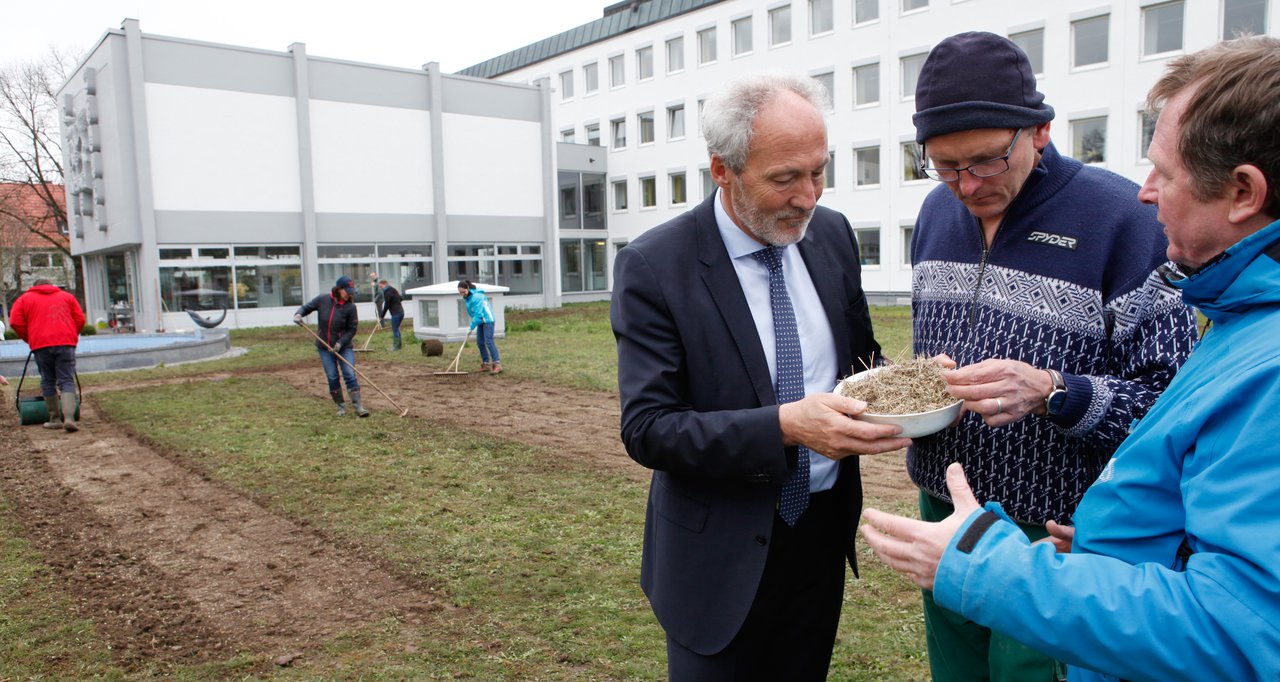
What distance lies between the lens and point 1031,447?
6.47 ft

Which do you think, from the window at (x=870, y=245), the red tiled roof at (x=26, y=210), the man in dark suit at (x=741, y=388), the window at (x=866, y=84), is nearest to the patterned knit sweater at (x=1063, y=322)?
the man in dark suit at (x=741, y=388)

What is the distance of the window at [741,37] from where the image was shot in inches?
1288

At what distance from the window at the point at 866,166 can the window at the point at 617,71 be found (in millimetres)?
13028

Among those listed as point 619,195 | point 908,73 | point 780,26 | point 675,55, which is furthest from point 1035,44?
point 619,195

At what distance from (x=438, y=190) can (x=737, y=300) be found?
2832 centimetres

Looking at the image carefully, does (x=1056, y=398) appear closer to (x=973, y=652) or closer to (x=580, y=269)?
(x=973, y=652)

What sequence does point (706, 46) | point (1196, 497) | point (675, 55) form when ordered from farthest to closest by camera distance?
point (675, 55) → point (706, 46) → point (1196, 497)

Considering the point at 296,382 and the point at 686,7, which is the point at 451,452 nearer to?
the point at 296,382

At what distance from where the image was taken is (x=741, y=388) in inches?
81.2

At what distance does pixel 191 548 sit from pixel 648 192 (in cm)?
3186

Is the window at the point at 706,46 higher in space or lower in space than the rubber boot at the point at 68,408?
higher

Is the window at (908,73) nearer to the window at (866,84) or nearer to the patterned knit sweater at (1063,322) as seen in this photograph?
the window at (866,84)

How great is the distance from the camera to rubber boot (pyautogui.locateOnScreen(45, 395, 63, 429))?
32.6 ft

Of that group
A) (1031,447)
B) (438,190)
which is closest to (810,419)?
(1031,447)
